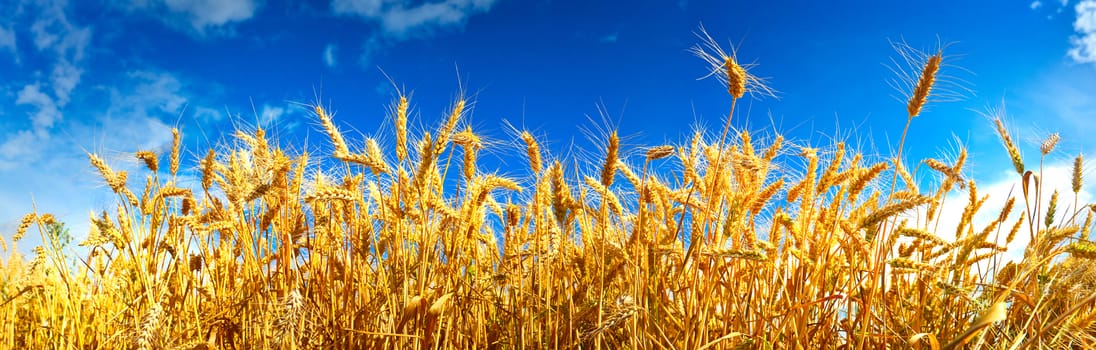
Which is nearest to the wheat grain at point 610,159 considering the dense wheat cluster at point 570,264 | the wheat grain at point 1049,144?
the dense wheat cluster at point 570,264

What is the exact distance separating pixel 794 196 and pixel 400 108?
75.3 inches

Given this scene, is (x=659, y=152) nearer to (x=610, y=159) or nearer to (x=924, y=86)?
(x=610, y=159)

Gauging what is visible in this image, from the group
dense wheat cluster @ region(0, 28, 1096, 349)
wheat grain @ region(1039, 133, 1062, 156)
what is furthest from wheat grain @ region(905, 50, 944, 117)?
wheat grain @ region(1039, 133, 1062, 156)

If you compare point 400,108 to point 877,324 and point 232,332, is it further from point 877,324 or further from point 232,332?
point 877,324

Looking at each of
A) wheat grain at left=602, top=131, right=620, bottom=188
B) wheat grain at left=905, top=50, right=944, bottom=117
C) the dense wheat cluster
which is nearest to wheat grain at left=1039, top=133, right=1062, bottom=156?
the dense wheat cluster

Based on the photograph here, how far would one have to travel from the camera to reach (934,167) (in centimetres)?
320

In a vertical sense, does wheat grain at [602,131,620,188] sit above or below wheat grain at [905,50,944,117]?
below

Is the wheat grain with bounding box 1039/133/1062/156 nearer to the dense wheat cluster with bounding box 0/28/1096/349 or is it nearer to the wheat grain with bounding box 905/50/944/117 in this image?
the dense wheat cluster with bounding box 0/28/1096/349

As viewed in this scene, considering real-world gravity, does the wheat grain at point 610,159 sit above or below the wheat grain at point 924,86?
below

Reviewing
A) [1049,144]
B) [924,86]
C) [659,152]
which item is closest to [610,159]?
[659,152]

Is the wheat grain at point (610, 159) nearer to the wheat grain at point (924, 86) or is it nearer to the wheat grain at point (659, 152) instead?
the wheat grain at point (659, 152)

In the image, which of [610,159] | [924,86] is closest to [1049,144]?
[924,86]

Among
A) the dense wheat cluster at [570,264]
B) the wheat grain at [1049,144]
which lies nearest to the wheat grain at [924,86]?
the dense wheat cluster at [570,264]

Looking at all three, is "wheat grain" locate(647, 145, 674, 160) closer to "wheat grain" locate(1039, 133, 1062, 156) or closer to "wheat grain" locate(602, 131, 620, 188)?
"wheat grain" locate(602, 131, 620, 188)
